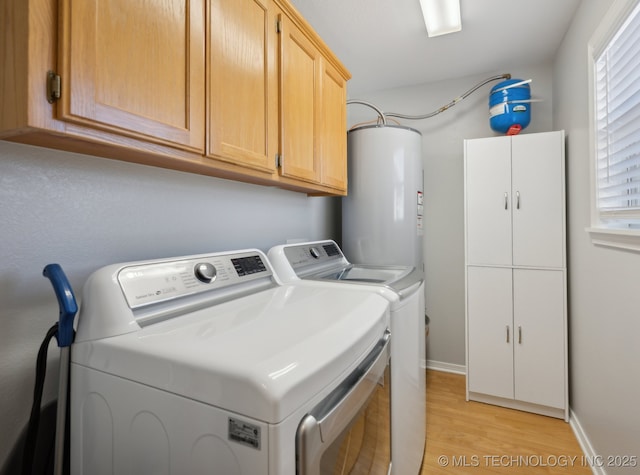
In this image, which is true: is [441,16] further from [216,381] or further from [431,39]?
[216,381]

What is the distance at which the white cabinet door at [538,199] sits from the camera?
6.84 feet

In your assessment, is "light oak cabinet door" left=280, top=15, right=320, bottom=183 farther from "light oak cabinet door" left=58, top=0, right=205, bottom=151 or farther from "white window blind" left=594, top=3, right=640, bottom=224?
"white window blind" left=594, top=3, right=640, bottom=224

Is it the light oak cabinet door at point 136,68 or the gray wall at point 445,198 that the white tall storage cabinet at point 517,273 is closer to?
the gray wall at point 445,198

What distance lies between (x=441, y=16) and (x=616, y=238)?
4.82 ft

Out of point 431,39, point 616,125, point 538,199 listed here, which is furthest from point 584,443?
point 431,39

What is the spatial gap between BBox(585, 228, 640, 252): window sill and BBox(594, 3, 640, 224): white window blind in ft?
0.21

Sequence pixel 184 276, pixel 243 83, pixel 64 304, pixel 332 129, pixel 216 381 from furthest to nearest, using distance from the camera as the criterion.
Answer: pixel 332 129 → pixel 243 83 → pixel 184 276 → pixel 64 304 → pixel 216 381

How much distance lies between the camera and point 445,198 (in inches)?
108

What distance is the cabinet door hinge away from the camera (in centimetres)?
65

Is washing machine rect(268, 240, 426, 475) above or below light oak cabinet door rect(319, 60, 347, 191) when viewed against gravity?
below

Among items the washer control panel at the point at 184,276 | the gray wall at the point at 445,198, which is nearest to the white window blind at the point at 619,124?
the gray wall at the point at 445,198

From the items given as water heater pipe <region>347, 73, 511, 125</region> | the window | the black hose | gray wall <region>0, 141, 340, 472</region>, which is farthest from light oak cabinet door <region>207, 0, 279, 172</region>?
the window

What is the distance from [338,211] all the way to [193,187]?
1.53m

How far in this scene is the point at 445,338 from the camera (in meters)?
2.78
